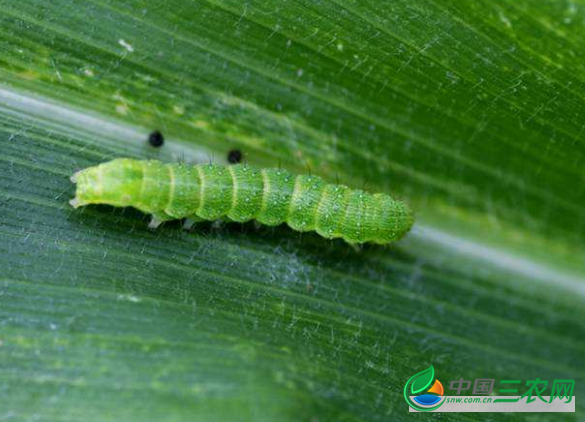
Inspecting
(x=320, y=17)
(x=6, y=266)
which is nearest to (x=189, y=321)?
(x=6, y=266)

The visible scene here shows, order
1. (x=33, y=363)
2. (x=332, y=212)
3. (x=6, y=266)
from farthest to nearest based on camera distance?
1. (x=332, y=212)
2. (x=6, y=266)
3. (x=33, y=363)

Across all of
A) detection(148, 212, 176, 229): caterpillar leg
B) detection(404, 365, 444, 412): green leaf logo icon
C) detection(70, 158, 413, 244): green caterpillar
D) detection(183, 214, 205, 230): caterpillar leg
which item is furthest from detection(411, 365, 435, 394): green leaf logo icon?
detection(148, 212, 176, 229): caterpillar leg

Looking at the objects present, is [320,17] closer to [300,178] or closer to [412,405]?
[300,178]

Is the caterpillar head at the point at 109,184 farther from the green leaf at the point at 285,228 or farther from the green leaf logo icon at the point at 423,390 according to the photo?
the green leaf logo icon at the point at 423,390

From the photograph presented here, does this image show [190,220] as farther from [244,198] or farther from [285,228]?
[285,228]

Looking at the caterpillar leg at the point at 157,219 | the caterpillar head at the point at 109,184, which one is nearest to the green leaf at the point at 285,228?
the caterpillar leg at the point at 157,219

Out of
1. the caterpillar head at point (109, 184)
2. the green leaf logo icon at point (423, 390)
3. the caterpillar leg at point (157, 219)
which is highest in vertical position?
the caterpillar head at point (109, 184)

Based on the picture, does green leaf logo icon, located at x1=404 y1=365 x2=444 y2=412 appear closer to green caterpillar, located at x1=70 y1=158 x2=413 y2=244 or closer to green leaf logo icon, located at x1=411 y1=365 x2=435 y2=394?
green leaf logo icon, located at x1=411 y1=365 x2=435 y2=394
